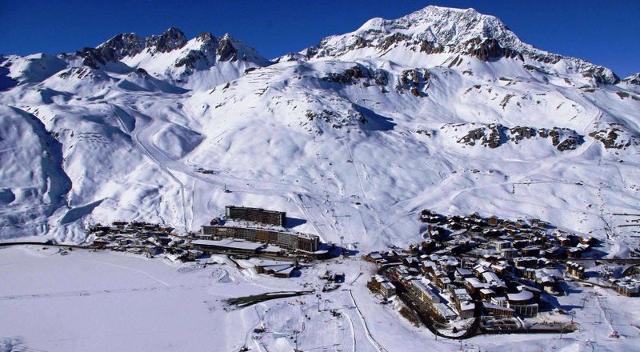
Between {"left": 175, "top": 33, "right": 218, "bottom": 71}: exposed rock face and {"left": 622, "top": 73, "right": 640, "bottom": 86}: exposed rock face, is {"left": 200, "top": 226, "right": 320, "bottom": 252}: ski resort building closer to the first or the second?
{"left": 175, "top": 33, "right": 218, "bottom": 71}: exposed rock face

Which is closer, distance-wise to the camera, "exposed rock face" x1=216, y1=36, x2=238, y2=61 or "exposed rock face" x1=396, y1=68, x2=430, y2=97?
"exposed rock face" x1=396, y1=68, x2=430, y2=97

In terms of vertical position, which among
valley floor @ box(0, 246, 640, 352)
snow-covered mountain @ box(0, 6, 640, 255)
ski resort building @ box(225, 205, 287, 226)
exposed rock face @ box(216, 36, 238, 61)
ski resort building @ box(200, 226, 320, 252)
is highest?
exposed rock face @ box(216, 36, 238, 61)

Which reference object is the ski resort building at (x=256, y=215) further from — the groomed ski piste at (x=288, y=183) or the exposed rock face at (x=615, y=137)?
the exposed rock face at (x=615, y=137)

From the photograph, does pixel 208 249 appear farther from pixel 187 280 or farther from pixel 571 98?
pixel 571 98

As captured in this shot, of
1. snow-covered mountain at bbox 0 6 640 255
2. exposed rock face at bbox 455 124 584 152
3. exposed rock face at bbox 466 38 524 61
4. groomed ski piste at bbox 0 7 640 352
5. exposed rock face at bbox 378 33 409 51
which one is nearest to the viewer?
groomed ski piste at bbox 0 7 640 352

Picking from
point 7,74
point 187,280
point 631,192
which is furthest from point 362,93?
point 7,74

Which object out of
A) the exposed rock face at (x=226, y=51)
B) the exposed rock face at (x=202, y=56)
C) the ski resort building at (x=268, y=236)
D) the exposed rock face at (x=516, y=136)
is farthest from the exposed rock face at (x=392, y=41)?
the ski resort building at (x=268, y=236)

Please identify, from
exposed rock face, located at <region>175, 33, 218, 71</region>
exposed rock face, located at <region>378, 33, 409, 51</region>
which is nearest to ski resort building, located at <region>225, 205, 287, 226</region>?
exposed rock face, located at <region>175, 33, 218, 71</region>
